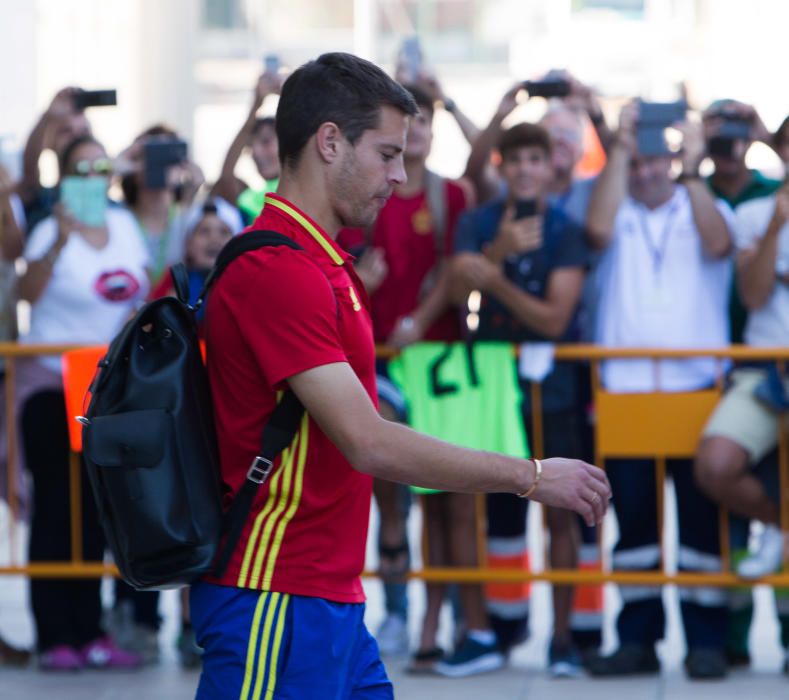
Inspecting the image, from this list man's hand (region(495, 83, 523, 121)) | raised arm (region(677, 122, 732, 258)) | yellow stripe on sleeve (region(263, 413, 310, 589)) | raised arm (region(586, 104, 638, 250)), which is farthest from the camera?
man's hand (region(495, 83, 523, 121))

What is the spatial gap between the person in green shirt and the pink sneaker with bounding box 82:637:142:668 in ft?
5.99

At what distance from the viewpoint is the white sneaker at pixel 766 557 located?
19.2 ft

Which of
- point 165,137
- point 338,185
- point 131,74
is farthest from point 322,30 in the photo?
point 338,185

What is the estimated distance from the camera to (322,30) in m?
33.6

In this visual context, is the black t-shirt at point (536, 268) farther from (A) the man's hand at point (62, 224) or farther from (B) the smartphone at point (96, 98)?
(B) the smartphone at point (96, 98)

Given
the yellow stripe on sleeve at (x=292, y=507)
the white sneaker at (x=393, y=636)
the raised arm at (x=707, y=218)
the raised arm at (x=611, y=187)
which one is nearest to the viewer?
the yellow stripe on sleeve at (x=292, y=507)

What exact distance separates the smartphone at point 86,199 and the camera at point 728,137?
2.47 meters

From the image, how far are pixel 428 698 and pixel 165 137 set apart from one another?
282 cm

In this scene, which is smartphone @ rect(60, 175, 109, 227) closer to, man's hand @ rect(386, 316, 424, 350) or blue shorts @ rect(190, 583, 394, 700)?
man's hand @ rect(386, 316, 424, 350)

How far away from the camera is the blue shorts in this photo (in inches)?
118

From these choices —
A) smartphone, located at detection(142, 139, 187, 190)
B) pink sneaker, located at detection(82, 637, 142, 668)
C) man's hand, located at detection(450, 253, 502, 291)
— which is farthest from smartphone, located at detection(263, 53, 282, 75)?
pink sneaker, located at detection(82, 637, 142, 668)

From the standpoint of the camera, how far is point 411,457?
9.39 feet

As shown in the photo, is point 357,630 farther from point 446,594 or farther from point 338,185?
point 446,594

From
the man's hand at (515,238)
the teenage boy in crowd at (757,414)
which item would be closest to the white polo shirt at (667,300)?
the teenage boy in crowd at (757,414)
